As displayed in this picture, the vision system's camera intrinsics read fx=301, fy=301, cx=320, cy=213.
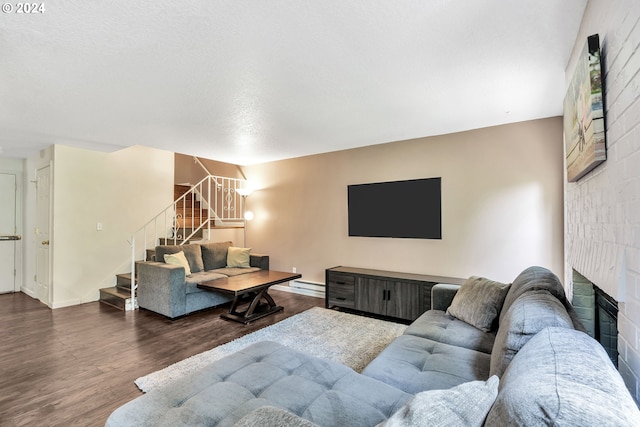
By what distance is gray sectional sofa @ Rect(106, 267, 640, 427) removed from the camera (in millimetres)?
658

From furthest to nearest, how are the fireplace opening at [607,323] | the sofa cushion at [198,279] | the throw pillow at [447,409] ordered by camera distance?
1. the sofa cushion at [198,279]
2. the fireplace opening at [607,323]
3. the throw pillow at [447,409]

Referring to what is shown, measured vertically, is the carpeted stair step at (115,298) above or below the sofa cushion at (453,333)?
below

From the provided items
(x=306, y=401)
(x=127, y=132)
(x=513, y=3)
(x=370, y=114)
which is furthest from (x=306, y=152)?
(x=306, y=401)

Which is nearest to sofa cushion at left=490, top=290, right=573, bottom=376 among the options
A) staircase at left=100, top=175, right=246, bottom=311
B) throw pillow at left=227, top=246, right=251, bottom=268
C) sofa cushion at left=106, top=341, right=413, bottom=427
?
sofa cushion at left=106, top=341, right=413, bottom=427

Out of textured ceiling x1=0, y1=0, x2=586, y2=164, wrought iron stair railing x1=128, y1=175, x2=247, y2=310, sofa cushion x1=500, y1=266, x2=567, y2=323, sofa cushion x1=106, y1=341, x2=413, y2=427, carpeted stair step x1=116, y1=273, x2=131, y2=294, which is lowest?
carpeted stair step x1=116, y1=273, x2=131, y2=294

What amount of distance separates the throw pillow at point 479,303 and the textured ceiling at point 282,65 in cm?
163

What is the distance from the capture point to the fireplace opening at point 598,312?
1504 mm

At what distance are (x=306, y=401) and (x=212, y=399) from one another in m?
0.41

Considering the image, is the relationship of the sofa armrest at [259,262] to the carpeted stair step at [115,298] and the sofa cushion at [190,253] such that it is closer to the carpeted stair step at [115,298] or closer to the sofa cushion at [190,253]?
the sofa cushion at [190,253]

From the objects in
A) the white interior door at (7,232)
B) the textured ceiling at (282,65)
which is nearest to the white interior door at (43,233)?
the white interior door at (7,232)

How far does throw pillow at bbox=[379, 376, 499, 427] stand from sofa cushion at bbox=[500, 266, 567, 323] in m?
1.16

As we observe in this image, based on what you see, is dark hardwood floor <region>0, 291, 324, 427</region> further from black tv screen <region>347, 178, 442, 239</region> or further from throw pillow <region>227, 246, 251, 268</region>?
black tv screen <region>347, 178, 442, 239</region>

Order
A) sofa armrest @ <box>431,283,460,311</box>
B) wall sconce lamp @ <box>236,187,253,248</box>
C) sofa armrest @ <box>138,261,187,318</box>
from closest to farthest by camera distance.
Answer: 1. sofa armrest @ <box>431,283,460,311</box>
2. sofa armrest @ <box>138,261,187,318</box>
3. wall sconce lamp @ <box>236,187,253,248</box>

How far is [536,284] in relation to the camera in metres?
1.76
